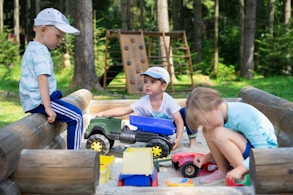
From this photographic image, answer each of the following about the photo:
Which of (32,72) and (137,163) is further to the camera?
(32,72)

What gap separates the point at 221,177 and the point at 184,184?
11.2 inches

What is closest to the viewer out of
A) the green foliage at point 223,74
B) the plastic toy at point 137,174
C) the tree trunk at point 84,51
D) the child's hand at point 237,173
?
the child's hand at point 237,173

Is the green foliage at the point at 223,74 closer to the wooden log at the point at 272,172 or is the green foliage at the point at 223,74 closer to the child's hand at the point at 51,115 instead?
the child's hand at the point at 51,115

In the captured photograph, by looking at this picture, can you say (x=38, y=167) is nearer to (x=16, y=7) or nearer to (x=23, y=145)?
(x=23, y=145)

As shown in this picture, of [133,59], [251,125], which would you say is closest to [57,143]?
[251,125]

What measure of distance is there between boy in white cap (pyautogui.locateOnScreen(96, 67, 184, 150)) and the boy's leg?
1.89ft

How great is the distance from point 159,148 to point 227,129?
3.65ft

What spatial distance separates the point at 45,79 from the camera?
10.9 ft

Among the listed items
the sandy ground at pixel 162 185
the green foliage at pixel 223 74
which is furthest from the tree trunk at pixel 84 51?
the green foliage at pixel 223 74

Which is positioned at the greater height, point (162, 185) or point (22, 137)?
point (22, 137)

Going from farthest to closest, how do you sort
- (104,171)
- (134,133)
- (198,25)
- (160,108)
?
(198,25) < (160,108) < (134,133) < (104,171)

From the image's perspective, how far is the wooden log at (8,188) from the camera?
2.24m

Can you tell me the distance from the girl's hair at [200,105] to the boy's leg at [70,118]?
1203 millimetres

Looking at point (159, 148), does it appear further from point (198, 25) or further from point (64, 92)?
point (198, 25)
